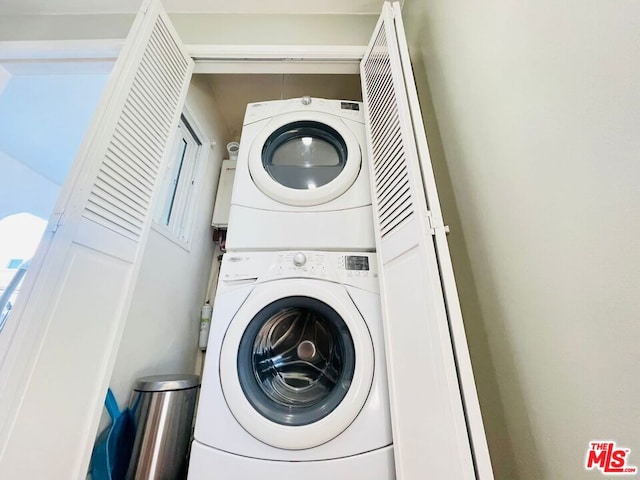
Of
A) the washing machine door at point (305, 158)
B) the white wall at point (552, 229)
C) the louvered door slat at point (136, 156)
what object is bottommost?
the white wall at point (552, 229)

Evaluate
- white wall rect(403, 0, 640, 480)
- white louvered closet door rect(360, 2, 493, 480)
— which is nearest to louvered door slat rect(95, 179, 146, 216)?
white louvered closet door rect(360, 2, 493, 480)

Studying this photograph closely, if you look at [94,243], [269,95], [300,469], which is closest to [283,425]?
[300,469]

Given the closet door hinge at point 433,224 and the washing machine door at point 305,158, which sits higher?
the washing machine door at point 305,158

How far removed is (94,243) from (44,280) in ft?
0.55

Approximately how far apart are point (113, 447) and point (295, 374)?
68 cm

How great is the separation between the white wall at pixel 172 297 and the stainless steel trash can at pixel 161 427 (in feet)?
0.39

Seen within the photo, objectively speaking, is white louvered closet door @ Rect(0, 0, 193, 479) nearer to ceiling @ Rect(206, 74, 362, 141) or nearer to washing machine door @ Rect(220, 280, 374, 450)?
washing machine door @ Rect(220, 280, 374, 450)

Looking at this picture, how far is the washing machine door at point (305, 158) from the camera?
1.24 meters

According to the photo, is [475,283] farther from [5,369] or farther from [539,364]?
[5,369]

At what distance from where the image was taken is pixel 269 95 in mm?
2078

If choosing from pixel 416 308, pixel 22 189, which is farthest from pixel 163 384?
pixel 22 189

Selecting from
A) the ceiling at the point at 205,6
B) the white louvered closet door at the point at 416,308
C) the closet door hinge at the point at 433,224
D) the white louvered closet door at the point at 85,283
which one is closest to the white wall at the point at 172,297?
the white louvered closet door at the point at 85,283

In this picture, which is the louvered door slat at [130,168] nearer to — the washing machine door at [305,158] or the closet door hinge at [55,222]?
the closet door hinge at [55,222]

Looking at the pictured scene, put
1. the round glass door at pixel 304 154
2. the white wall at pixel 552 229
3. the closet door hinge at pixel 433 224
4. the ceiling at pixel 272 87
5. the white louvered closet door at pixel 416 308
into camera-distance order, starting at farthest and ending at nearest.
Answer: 1. the ceiling at pixel 272 87
2. the round glass door at pixel 304 154
3. the closet door hinge at pixel 433 224
4. the white louvered closet door at pixel 416 308
5. the white wall at pixel 552 229
